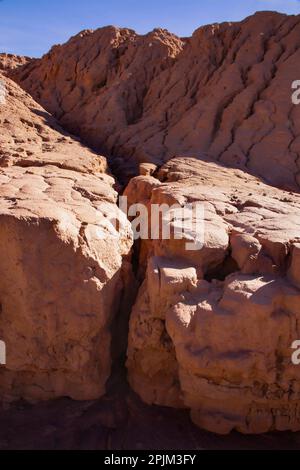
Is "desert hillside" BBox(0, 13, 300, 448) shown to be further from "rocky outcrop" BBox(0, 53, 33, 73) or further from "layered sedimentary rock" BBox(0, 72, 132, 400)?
"rocky outcrop" BBox(0, 53, 33, 73)

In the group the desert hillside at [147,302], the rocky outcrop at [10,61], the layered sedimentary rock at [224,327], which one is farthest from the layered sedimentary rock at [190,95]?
the layered sedimentary rock at [224,327]

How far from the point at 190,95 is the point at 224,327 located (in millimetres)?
5437

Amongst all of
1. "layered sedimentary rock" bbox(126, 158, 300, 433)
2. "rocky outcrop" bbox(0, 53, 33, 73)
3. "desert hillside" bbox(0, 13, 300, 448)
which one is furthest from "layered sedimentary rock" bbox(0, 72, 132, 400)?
"rocky outcrop" bbox(0, 53, 33, 73)

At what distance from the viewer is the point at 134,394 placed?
11.6 feet

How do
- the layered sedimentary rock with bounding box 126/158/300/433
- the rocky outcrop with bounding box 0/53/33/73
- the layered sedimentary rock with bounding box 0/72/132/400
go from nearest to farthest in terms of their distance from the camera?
the layered sedimentary rock with bounding box 126/158/300/433
the layered sedimentary rock with bounding box 0/72/132/400
the rocky outcrop with bounding box 0/53/33/73

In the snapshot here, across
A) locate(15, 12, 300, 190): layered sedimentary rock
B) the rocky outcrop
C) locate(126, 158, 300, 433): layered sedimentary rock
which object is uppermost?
the rocky outcrop

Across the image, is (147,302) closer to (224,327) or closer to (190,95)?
(224,327)

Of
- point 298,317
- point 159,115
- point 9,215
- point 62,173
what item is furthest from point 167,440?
point 159,115

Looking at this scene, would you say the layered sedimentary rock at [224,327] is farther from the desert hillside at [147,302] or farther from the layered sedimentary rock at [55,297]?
the layered sedimentary rock at [55,297]

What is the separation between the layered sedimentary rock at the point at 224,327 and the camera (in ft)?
9.80

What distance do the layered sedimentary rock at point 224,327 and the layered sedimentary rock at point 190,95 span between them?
2.84 metres

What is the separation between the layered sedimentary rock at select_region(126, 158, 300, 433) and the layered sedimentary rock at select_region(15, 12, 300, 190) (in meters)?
2.84

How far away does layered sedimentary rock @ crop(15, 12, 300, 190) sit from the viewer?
6.47 m

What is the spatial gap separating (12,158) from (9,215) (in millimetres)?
2229
